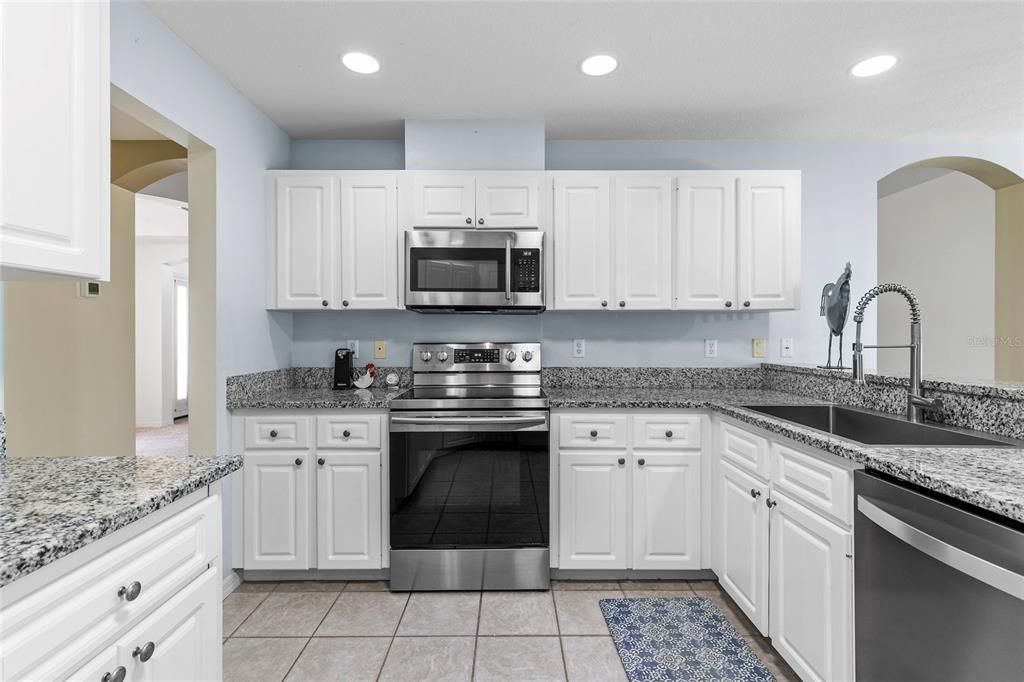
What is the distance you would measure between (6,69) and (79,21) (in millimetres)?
219

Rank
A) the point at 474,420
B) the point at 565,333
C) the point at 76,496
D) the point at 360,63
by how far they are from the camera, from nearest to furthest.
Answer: the point at 76,496 → the point at 360,63 → the point at 474,420 → the point at 565,333

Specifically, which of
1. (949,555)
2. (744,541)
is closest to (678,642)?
(744,541)

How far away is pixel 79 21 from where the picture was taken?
3.63 feet

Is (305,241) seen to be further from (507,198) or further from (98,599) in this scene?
(98,599)

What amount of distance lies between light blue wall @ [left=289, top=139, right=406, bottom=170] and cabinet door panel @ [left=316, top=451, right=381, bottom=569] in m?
1.74

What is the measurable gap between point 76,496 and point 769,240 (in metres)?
2.96

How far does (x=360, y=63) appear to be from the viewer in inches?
91.6

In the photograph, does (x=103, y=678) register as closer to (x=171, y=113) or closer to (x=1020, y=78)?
(x=171, y=113)

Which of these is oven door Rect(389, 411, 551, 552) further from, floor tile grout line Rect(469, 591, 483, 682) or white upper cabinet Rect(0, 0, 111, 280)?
white upper cabinet Rect(0, 0, 111, 280)

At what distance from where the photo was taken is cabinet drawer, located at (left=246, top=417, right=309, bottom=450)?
252 centimetres

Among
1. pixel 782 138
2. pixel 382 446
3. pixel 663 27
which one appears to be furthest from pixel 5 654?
pixel 782 138

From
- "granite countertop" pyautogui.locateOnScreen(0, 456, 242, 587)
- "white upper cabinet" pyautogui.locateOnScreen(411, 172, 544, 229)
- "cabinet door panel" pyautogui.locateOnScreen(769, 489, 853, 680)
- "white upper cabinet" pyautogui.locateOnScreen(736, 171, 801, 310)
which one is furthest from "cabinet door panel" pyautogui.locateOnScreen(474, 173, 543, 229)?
"granite countertop" pyautogui.locateOnScreen(0, 456, 242, 587)

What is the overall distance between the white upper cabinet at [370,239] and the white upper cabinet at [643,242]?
119cm

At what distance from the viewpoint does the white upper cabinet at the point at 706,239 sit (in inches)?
112
